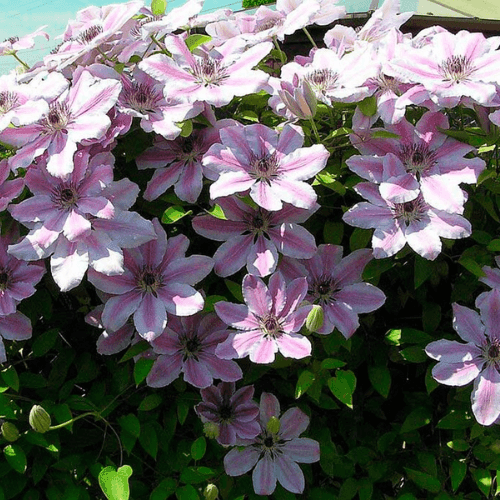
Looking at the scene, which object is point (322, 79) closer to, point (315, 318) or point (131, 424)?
point (315, 318)

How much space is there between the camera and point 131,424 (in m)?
0.95

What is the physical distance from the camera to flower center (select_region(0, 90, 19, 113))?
1006 millimetres

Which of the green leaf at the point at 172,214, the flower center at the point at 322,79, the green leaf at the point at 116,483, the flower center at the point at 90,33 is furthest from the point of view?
the flower center at the point at 90,33

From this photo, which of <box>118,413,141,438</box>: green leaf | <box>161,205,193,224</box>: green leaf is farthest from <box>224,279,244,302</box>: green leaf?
<box>118,413,141,438</box>: green leaf

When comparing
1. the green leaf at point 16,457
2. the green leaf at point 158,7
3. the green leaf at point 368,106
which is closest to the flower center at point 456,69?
the green leaf at point 368,106

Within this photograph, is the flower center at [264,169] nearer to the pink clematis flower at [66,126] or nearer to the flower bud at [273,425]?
the pink clematis flower at [66,126]

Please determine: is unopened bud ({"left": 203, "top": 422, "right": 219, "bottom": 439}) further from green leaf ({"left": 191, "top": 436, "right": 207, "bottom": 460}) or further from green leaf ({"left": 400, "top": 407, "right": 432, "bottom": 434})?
green leaf ({"left": 400, "top": 407, "right": 432, "bottom": 434})

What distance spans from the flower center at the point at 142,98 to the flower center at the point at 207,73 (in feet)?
0.22

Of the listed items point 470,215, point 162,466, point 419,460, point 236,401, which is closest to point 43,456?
point 162,466

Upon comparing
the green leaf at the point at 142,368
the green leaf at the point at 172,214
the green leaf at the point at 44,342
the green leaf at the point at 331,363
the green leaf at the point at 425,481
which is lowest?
the green leaf at the point at 425,481

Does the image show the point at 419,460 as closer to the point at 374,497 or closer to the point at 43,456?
the point at 374,497

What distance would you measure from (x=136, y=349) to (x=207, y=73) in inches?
16.3

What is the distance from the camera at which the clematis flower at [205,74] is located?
0.96 metres

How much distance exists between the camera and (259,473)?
981 mm
